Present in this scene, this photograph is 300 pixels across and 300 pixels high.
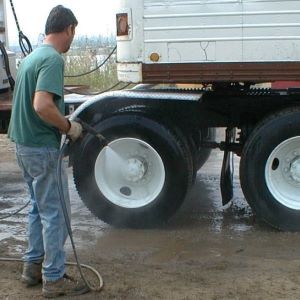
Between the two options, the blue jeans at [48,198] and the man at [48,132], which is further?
the blue jeans at [48,198]

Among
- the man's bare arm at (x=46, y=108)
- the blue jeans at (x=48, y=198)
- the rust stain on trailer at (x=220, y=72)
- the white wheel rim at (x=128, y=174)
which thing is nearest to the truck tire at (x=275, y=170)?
the rust stain on trailer at (x=220, y=72)

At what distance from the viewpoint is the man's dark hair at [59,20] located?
14.4ft

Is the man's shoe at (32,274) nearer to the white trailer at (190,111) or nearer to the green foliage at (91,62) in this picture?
the white trailer at (190,111)

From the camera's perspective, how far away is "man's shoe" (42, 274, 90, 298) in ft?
14.9

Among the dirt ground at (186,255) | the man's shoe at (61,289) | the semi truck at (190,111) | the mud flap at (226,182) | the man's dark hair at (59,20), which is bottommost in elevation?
the dirt ground at (186,255)

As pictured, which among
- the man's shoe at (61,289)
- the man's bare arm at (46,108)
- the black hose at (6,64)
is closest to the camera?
the man's bare arm at (46,108)

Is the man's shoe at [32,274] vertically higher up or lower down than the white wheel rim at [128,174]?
lower down

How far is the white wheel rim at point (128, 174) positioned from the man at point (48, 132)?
169cm

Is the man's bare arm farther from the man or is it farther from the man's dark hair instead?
the man's dark hair

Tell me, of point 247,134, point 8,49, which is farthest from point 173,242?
point 8,49

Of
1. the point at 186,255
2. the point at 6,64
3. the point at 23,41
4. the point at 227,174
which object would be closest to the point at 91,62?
the point at 23,41

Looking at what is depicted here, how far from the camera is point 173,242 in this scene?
5.87 m

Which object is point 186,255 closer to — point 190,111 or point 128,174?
point 128,174

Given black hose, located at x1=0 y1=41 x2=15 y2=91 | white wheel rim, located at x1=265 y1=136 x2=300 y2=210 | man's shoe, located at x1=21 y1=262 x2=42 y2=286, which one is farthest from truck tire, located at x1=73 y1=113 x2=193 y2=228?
black hose, located at x1=0 y1=41 x2=15 y2=91
